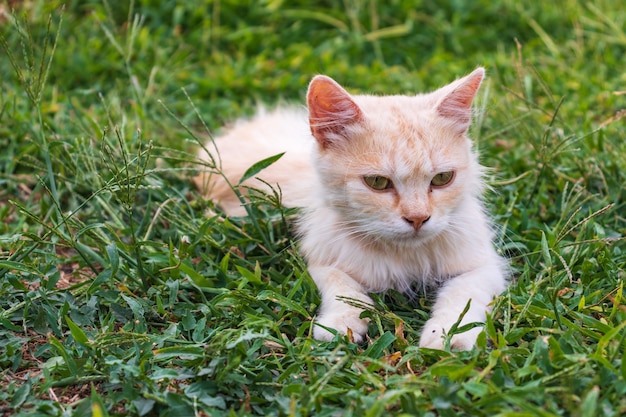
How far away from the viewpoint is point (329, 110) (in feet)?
9.95

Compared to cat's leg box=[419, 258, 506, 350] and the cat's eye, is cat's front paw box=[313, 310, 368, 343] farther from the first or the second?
the cat's eye

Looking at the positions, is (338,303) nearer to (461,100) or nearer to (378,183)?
(378,183)

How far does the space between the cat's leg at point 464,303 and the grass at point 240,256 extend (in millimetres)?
78

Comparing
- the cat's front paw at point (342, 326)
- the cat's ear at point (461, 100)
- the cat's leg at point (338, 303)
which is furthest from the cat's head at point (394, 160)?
the cat's front paw at point (342, 326)

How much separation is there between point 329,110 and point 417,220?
596 mm

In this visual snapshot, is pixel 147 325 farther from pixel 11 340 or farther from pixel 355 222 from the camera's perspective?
pixel 355 222

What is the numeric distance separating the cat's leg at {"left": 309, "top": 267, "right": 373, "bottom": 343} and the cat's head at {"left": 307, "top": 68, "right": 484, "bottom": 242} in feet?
0.69

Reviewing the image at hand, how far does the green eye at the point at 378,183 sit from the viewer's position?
9.67 feet

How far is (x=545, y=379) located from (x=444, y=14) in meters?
4.65

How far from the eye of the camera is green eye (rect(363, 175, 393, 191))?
116 inches

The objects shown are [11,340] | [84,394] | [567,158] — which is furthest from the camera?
[567,158]

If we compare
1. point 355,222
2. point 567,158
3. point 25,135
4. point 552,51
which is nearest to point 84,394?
point 355,222

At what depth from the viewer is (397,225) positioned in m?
2.88

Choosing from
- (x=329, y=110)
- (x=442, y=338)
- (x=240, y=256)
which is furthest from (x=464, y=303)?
(x=240, y=256)
